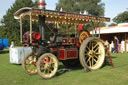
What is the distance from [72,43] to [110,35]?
40.9 feet

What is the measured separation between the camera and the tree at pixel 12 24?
80.9ft

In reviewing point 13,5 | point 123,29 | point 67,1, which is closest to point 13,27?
point 13,5

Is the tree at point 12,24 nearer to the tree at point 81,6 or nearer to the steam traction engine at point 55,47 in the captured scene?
the tree at point 81,6

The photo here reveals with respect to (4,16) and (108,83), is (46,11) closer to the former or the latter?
(108,83)

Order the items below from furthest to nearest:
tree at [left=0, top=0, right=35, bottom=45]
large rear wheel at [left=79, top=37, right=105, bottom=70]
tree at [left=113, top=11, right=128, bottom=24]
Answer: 1. tree at [left=113, top=11, right=128, bottom=24]
2. tree at [left=0, top=0, right=35, bottom=45]
3. large rear wheel at [left=79, top=37, right=105, bottom=70]

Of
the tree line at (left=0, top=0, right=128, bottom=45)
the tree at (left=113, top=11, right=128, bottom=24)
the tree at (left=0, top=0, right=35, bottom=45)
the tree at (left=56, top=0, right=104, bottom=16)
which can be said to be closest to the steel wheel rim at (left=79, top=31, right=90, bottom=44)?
the tree line at (left=0, top=0, right=128, bottom=45)

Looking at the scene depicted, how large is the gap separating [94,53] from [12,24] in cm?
2060

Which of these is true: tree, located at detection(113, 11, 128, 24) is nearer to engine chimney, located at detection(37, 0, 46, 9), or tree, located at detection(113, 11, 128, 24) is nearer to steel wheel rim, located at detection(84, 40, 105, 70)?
steel wheel rim, located at detection(84, 40, 105, 70)

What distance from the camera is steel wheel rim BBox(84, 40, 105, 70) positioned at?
6301 mm

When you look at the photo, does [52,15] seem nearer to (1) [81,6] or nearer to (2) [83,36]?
(2) [83,36]

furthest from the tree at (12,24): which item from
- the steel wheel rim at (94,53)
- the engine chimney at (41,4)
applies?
the steel wheel rim at (94,53)

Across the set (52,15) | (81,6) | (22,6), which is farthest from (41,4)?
(81,6)

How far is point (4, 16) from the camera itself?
26.5 meters

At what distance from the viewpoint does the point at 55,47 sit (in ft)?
19.7
